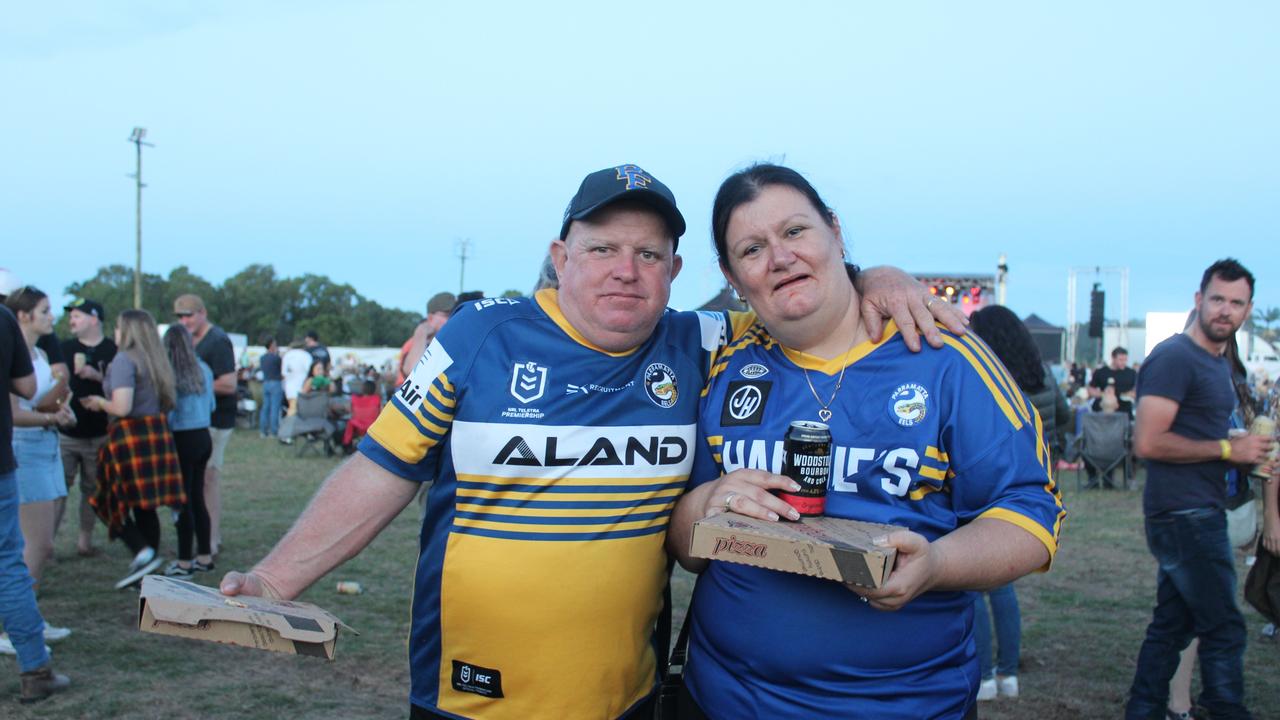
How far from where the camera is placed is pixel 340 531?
99.7 inches

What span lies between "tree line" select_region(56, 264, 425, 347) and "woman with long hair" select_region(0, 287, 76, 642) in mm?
58882

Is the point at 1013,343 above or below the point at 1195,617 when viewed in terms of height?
above

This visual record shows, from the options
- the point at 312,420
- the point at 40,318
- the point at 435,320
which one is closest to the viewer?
the point at 40,318

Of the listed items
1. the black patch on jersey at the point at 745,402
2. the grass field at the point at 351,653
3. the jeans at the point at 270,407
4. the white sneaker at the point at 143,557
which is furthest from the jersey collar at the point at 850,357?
the jeans at the point at 270,407

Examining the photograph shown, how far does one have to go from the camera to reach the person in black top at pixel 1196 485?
14.4 ft

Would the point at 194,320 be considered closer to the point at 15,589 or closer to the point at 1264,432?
the point at 15,589

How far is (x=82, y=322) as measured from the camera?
7754 millimetres

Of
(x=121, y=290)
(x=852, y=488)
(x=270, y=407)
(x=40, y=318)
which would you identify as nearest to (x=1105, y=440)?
(x=852, y=488)

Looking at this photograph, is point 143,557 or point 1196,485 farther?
point 143,557

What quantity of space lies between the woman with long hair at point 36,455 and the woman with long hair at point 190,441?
1.12 metres

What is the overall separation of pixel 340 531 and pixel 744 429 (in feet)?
3.75

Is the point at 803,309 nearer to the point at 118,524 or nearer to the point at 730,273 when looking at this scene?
the point at 730,273

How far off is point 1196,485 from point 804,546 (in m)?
3.43

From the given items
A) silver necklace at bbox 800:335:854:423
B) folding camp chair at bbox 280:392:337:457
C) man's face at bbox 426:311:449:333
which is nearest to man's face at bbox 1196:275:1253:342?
silver necklace at bbox 800:335:854:423
